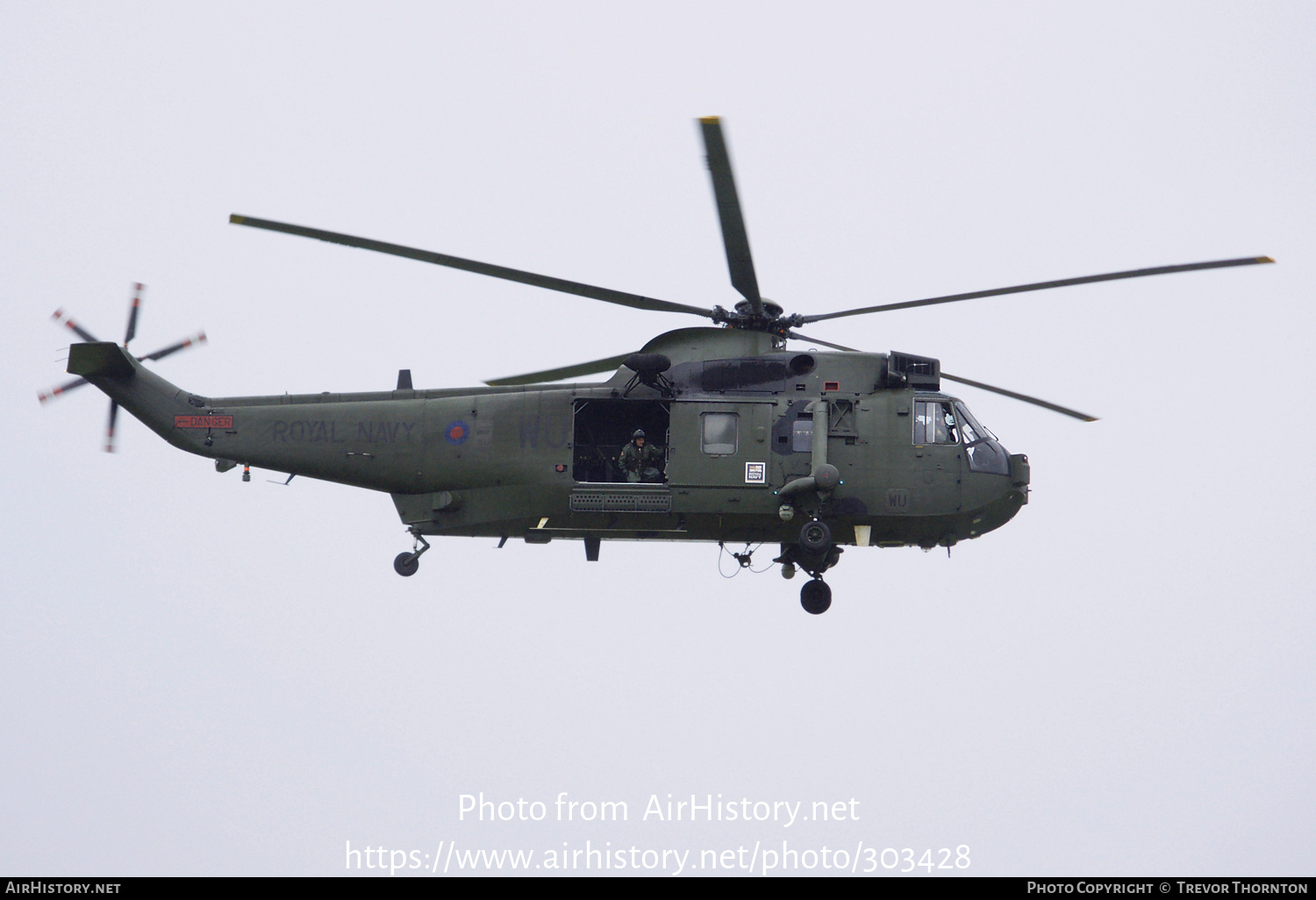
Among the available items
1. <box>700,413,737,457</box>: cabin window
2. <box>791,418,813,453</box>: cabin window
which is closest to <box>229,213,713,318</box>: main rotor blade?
<box>700,413,737,457</box>: cabin window

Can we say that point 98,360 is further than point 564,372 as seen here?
No

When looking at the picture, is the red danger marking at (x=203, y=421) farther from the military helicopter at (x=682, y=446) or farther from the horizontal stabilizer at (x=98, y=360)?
the horizontal stabilizer at (x=98, y=360)

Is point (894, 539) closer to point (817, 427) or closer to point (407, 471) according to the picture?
point (817, 427)

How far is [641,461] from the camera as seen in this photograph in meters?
19.9

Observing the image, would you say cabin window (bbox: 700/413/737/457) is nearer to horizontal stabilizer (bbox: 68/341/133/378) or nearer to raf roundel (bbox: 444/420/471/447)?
raf roundel (bbox: 444/420/471/447)

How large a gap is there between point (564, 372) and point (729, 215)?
205 inches

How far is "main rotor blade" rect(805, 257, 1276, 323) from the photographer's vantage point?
16781 millimetres

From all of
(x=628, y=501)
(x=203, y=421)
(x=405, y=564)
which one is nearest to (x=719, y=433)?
(x=628, y=501)

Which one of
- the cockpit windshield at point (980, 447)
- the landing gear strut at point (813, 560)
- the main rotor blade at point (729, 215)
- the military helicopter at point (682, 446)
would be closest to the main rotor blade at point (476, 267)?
the military helicopter at point (682, 446)

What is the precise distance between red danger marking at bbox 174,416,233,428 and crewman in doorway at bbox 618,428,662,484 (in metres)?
5.85

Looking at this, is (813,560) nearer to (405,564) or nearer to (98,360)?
(405,564)

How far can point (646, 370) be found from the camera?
1955 centimetres

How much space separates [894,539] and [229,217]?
393 inches
